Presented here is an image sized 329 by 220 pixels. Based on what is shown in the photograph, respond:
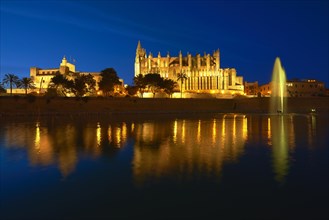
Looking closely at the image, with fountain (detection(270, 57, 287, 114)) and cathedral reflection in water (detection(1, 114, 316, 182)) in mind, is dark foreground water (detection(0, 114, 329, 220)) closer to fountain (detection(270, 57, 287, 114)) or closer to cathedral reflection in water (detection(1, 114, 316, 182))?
cathedral reflection in water (detection(1, 114, 316, 182))

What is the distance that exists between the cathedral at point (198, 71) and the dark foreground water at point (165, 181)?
105 m

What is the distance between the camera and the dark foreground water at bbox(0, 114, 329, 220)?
10492 mm

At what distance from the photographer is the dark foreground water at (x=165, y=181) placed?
1049 cm

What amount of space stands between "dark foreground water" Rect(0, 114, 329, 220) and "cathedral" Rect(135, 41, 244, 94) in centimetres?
10494

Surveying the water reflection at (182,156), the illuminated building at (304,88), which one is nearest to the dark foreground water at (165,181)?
the water reflection at (182,156)

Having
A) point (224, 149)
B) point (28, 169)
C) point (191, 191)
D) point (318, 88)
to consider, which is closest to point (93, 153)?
point (28, 169)

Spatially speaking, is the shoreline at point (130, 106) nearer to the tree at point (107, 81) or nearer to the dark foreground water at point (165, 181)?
the tree at point (107, 81)

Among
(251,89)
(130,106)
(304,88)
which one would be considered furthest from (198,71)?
(130,106)

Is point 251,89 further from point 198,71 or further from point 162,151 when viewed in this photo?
point 162,151

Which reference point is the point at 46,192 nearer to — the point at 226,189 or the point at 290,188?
the point at 226,189

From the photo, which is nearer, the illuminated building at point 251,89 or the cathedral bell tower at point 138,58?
the cathedral bell tower at point 138,58

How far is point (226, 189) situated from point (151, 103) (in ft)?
222

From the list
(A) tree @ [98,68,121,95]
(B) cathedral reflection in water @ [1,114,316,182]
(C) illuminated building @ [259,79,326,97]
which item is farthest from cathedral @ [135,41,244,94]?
(B) cathedral reflection in water @ [1,114,316,182]

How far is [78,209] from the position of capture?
1061 cm
